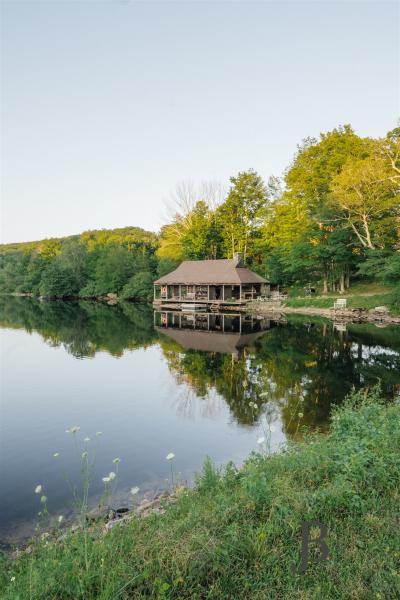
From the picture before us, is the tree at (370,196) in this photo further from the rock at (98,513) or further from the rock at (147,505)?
the rock at (98,513)

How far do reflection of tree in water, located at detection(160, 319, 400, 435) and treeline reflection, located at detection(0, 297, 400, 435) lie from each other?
0.03 meters

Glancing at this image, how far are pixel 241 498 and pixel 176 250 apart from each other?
51201mm

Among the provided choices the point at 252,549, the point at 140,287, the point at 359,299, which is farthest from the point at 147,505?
the point at 140,287

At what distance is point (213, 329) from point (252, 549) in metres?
23.0

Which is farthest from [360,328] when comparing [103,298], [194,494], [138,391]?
[103,298]

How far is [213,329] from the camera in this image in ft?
86.6

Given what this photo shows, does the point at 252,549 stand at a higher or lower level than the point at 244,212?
lower

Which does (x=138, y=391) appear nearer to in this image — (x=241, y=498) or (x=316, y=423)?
(x=316, y=423)

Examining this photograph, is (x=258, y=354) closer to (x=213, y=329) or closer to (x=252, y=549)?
(x=213, y=329)

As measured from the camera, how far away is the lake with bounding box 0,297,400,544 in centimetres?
763

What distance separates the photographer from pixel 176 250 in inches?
2151

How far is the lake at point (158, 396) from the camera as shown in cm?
763

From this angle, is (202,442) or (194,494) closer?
(194,494)

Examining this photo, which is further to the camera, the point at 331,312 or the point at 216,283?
the point at 216,283
